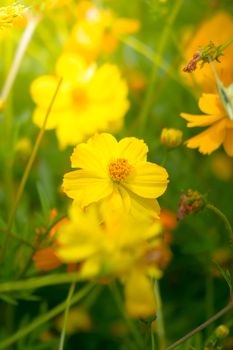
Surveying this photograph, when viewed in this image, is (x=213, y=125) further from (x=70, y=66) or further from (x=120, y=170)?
(x=70, y=66)

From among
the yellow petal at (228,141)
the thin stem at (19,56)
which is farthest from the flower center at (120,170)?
the thin stem at (19,56)

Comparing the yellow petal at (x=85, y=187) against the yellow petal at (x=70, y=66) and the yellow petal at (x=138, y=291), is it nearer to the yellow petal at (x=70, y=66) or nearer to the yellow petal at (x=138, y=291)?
the yellow petal at (x=138, y=291)

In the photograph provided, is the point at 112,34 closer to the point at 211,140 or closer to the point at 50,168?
the point at 50,168

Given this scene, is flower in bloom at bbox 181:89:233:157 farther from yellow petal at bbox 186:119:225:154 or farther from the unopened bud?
the unopened bud

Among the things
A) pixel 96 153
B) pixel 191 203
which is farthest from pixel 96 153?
pixel 191 203

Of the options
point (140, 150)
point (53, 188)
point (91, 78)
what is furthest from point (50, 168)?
point (140, 150)

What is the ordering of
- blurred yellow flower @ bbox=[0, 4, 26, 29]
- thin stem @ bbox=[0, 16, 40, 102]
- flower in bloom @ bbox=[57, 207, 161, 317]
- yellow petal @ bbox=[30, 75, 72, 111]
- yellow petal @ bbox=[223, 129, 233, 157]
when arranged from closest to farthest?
flower in bloom @ bbox=[57, 207, 161, 317] < blurred yellow flower @ bbox=[0, 4, 26, 29] < yellow petal @ bbox=[223, 129, 233, 157] < thin stem @ bbox=[0, 16, 40, 102] < yellow petal @ bbox=[30, 75, 72, 111]

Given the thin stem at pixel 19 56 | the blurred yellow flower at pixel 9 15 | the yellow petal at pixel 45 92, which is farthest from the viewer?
the yellow petal at pixel 45 92

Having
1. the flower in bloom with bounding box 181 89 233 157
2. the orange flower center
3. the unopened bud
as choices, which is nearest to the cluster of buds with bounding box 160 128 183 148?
the flower in bloom with bounding box 181 89 233 157
